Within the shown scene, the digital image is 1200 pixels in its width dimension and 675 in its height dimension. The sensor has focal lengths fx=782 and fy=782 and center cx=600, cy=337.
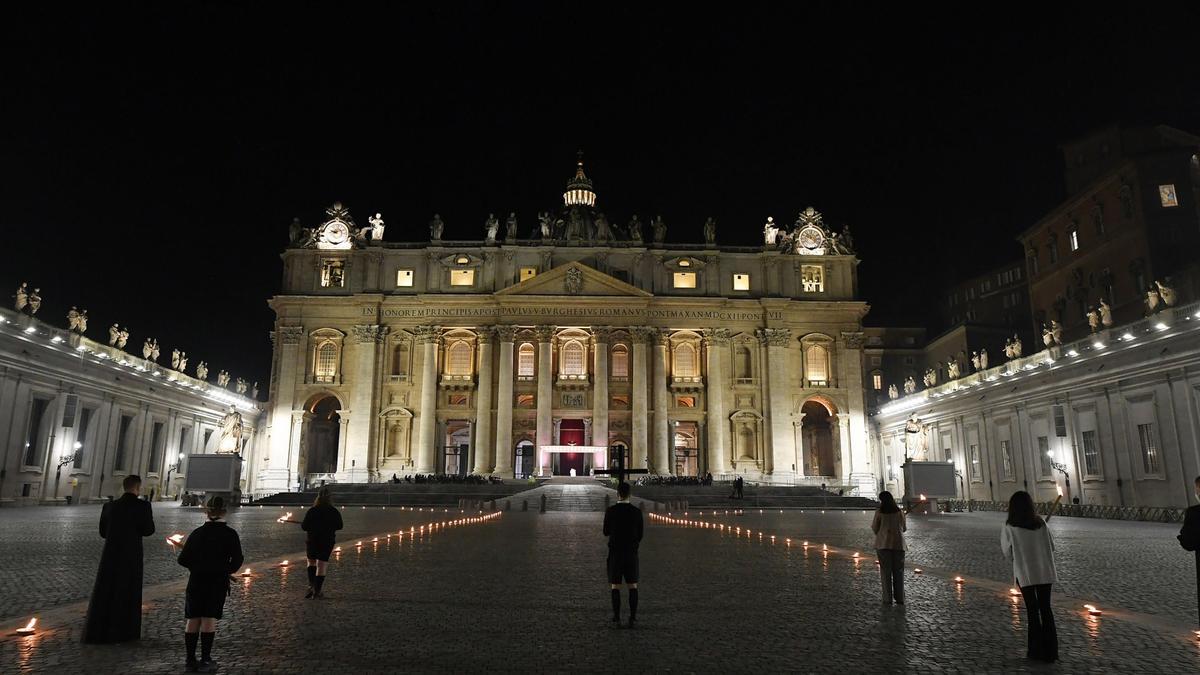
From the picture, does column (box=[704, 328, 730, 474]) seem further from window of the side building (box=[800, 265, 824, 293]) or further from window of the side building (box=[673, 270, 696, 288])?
window of the side building (box=[800, 265, 824, 293])

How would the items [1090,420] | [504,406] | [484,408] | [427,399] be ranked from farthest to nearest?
[427,399], [484,408], [504,406], [1090,420]

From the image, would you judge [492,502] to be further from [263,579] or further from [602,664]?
[602,664]

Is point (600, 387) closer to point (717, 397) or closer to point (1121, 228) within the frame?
point (717, 397)

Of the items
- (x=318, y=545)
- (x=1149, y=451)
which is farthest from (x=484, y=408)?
(x=318, y=545)

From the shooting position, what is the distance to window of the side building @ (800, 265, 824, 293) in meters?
63.2

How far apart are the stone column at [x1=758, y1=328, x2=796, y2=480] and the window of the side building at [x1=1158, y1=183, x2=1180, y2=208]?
82.9 ft

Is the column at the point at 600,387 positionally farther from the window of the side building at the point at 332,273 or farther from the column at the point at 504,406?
the window of the side building at the point at 332,273

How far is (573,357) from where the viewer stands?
6062cm

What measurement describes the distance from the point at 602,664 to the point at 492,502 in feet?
112

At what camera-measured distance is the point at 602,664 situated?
6914mm

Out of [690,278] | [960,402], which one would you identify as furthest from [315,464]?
[960,402]

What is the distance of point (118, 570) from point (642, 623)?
5.31 m

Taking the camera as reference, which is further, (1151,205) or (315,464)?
(315,464)

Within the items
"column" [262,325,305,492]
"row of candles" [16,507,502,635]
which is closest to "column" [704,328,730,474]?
"row of candles" [16,507,502,635]
